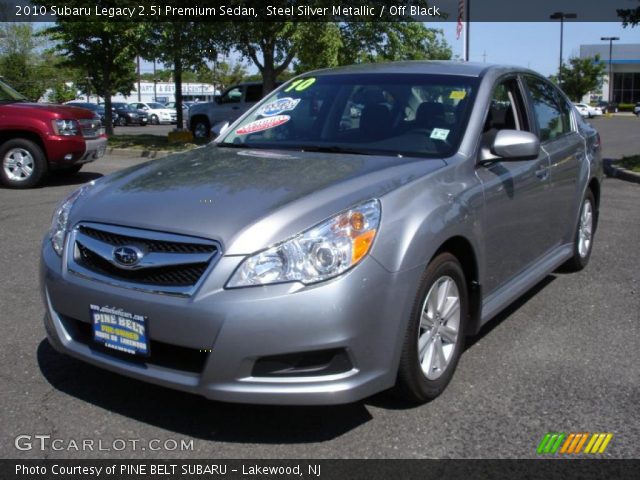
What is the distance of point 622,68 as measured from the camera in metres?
80.4

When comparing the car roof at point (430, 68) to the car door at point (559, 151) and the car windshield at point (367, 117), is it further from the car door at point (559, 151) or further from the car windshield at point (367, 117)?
the car door at point (559, 151)

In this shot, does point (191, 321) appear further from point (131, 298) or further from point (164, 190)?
→ point (164, 190)

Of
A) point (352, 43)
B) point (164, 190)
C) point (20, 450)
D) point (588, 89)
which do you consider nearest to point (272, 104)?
point (164, 190)

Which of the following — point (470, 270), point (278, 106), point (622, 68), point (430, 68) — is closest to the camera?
point (470, 270)

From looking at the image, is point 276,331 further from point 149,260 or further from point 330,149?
point 330,149

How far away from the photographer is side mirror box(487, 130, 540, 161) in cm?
374

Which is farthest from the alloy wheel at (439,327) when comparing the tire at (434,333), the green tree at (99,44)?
the green tree at (99,44)

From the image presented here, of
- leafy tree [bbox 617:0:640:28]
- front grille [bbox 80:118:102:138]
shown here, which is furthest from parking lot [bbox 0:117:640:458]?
leafy tree [bbox 617:0:640:28]

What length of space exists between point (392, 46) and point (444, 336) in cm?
1531

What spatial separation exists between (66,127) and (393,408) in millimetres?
8366

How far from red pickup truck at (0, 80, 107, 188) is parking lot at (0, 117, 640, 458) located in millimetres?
6018

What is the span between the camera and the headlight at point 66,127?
33.1 feet
